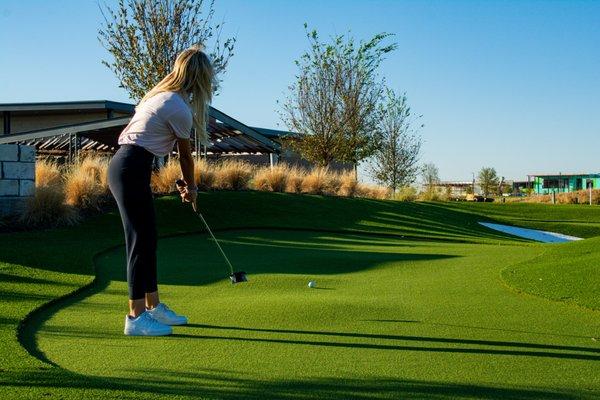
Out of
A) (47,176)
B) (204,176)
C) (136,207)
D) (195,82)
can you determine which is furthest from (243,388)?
(204,176)

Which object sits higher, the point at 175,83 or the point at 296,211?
the point at 175,83

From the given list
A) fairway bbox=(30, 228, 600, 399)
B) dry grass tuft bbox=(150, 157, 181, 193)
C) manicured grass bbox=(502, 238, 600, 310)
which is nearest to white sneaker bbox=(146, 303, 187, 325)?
fairway bbox=(30, 228, 600, 399)

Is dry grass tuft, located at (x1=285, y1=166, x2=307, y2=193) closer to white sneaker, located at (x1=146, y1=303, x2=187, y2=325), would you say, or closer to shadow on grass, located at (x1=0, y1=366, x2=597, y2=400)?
white sneaker, located at (x1=146, y1=303, x2=187, y2=325)

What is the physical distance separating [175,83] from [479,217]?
23788 millimetres

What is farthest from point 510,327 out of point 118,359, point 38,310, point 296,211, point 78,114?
point 78,114

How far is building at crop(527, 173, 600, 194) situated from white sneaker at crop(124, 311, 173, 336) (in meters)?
72.0

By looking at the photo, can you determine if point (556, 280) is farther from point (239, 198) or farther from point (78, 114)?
point (78, 114)

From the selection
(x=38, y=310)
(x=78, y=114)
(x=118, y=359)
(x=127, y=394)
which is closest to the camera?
(x=127, y=394)

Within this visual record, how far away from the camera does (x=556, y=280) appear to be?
7.36 meters

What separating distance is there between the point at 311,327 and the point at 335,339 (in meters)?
0.47

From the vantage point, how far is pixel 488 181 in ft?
260

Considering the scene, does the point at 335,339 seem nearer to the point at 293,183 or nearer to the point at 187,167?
Result: the point at 187,167

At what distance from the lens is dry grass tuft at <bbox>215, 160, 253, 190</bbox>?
802 inches

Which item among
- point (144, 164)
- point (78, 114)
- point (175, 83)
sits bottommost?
point (144, 164)
